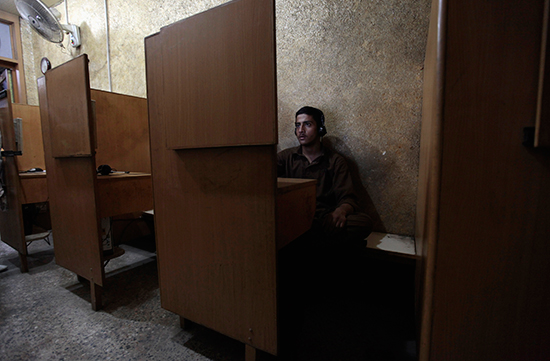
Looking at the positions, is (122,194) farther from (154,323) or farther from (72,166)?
(154,323)

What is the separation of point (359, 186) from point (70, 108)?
1.97 m

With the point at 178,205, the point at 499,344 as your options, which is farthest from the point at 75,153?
the point at 499,344

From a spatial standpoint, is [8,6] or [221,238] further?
[8,6]

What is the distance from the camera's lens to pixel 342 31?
6.08 feet

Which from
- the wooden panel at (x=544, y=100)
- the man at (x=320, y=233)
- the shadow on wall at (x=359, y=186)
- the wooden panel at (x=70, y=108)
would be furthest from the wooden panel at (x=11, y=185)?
the wooden panel at (x=544, y=100)

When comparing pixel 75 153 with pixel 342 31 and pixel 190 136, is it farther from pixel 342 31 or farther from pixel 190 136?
pixel 342 31

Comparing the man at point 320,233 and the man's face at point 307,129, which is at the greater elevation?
the man's face at point 307,129

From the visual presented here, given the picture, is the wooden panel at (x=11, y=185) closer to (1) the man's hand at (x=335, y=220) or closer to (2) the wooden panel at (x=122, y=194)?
(2) the wooden panel at (x=122, y=194)

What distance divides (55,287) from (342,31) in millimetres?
2786

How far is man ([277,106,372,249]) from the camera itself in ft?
5.06

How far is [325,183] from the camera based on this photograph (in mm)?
1807

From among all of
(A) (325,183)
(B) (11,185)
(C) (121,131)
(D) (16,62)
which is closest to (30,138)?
(B) (11,185)

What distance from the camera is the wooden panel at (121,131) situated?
229 centimetres

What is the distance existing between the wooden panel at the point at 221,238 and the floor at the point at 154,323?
22cm
